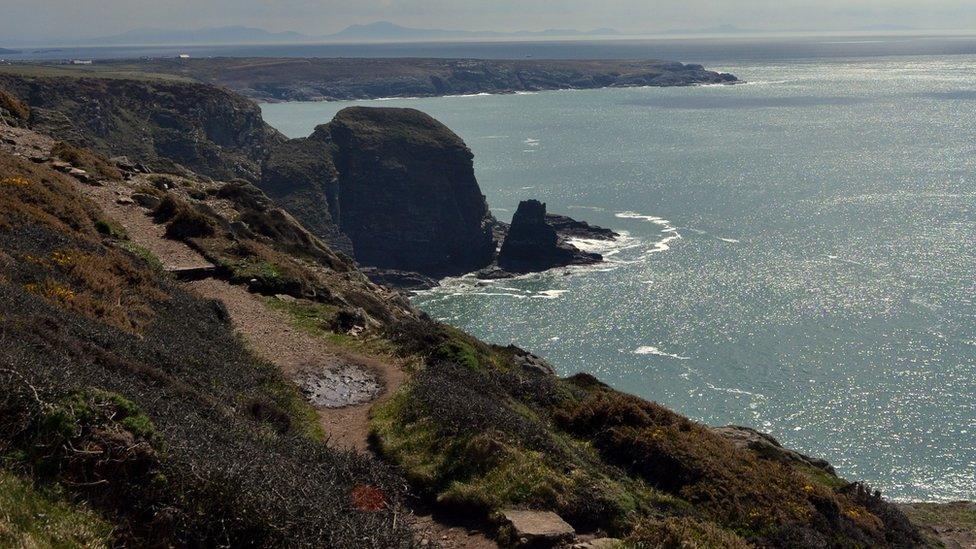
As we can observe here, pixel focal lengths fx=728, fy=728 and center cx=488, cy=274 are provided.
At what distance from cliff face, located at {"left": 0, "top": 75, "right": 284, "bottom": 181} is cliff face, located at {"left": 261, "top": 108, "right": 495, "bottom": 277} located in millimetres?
9506

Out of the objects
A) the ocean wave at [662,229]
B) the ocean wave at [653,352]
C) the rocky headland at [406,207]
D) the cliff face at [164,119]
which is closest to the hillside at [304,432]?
the ocean wave at [653,352]

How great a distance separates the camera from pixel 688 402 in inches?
2292

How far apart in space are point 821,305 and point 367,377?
69054 millimetres

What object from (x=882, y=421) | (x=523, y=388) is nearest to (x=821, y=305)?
(x=882, y=421)

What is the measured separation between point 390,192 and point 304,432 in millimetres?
114489

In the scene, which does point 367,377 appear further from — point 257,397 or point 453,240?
point 453,240

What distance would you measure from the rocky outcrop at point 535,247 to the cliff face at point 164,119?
4525 centimetres

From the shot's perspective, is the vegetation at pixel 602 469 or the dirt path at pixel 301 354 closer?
the vegetation at pixel 602 469

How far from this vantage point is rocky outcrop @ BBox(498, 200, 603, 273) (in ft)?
338

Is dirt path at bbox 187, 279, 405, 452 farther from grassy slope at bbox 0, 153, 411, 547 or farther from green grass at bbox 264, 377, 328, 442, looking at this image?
grassy slope at bbox 0, 153, 411, 547

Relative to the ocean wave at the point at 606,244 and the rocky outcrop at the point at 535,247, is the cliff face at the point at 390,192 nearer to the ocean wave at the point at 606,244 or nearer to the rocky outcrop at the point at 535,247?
the rocky outcrop at the point at 535,247

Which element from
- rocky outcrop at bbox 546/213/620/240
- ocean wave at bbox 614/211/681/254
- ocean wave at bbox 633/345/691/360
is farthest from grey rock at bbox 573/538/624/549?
rocky outcrop at bbox 546/213/620/240

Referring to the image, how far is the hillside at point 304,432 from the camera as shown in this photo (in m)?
7.64

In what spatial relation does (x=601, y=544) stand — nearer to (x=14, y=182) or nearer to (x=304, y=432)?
(x=304, y=432)
